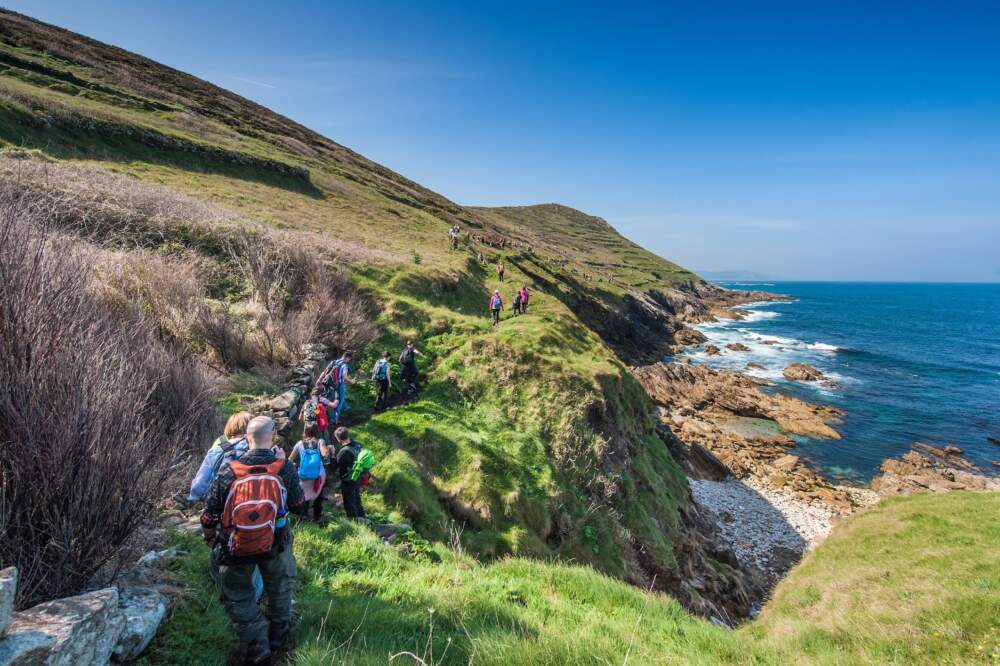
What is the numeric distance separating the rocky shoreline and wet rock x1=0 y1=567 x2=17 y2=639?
22.6 m

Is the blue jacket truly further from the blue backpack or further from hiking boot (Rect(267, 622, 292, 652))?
the blue backpack

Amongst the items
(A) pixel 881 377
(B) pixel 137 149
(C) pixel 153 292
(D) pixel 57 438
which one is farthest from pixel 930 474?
(B) pixel 137 149

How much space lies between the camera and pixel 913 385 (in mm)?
50812

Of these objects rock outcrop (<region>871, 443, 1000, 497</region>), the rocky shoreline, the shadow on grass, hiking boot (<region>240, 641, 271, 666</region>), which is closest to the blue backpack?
hiking boot (<region>240, 641, 271, 666</region>)

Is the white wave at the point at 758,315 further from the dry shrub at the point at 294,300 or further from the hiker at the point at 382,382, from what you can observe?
the hiker at the point at 382,382

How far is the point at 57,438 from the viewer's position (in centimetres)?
373

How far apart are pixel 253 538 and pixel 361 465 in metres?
4.38

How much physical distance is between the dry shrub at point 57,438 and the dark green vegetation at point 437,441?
4.09 feet

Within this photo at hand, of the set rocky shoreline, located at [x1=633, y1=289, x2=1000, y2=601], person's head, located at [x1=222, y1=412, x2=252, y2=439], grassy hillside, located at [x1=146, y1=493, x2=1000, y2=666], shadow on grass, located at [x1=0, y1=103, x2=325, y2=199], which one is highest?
shadow on grass, located at [x1=0, y1=103, x2=325, y2=199]

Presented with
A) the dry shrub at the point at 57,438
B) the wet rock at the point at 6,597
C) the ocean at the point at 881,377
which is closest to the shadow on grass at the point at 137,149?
the dry shrub at the point at 57,438

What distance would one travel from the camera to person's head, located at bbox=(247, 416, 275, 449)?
469cm

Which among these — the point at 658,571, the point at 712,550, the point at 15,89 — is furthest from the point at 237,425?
the point at 15,89

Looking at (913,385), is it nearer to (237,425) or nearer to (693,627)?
(693,627)

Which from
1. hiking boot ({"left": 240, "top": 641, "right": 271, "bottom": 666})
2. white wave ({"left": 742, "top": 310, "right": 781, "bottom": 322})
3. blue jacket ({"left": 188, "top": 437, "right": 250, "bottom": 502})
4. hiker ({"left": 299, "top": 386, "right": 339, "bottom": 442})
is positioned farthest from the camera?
white wave ({"left": 742, "top": 310, "right": 781, "bottom": 322})
